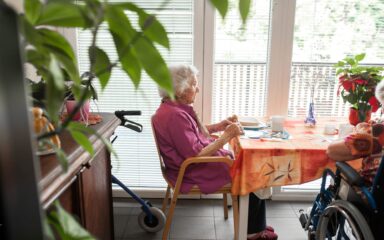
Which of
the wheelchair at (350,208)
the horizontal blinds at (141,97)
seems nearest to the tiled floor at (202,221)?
the horizontal blinds at (141,97)

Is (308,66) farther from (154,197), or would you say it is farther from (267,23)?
(154,197)

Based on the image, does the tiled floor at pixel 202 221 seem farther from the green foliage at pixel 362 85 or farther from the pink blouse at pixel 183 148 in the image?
the green foliage at pixel 362 85

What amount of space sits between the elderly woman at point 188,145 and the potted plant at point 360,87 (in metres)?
0.81

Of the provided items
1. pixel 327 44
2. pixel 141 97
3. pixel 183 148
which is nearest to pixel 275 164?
pixel 183 148

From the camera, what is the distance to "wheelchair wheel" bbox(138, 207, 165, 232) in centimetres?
224

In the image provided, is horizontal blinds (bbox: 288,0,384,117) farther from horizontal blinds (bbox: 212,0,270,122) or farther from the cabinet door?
the cabinet door

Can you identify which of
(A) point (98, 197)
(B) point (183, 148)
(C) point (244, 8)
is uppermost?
(C) point (244, 8)

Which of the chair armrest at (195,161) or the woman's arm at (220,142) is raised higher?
the woman's arm at (220,142)

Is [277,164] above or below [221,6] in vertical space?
below

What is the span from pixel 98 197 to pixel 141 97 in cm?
A: 126

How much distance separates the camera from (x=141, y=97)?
2.65 metres

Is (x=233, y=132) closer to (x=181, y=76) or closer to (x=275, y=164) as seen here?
(x=275, y=164)

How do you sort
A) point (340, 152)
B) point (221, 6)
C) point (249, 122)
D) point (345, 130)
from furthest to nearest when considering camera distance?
point (249, 122) < point (345, 130) < point (340, 152) < point (221, 6)

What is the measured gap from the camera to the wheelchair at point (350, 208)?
1.35 metres
